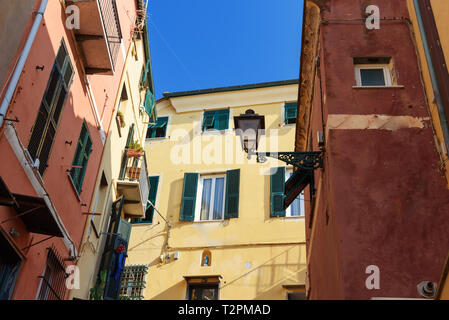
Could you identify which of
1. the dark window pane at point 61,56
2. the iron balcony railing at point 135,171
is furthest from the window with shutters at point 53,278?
the iron balcony railing at point 135,171

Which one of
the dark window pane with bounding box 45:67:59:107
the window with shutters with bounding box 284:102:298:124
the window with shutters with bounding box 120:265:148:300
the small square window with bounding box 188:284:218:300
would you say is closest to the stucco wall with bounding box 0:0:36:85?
the dark window pane with bounding box 45:67:59:107

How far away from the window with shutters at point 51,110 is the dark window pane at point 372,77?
17.0 ft

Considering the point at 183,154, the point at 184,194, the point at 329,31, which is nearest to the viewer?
the point at 329,31

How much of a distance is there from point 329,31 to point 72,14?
184 inches

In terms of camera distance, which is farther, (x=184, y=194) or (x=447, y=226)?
(x=184, y=194)

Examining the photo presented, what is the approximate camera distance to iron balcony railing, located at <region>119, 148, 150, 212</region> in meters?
13.9

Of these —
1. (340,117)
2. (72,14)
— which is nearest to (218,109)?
(72,14)

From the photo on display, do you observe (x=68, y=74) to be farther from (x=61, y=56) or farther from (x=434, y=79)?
(x=434, y=79)

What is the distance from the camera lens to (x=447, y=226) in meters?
6.66

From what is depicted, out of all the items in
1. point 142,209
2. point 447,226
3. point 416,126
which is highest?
point 142,209

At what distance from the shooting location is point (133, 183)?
13672mm

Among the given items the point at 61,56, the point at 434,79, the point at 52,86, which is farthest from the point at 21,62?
the point at 434,79

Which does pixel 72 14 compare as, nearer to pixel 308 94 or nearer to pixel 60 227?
pixel 60 227

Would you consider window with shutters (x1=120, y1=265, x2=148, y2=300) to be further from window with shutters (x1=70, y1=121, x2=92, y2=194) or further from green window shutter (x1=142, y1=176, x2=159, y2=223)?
window with shutters (x1=70, y1=121, x2=92, y2=194)
